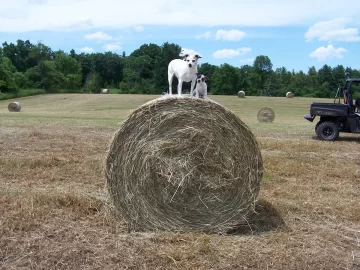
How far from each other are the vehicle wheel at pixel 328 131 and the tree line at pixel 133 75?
1486 inches

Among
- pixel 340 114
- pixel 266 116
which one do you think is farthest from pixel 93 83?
pixel 340 114

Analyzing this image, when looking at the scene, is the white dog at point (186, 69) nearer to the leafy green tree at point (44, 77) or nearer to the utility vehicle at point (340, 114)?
the utility vehicle at point (340, 114)

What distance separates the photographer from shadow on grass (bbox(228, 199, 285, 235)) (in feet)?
16.4

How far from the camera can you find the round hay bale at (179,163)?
16.2 ft

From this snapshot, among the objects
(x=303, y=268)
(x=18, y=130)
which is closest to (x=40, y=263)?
(x=303, y=268)

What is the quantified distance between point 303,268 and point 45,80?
64.4 metres

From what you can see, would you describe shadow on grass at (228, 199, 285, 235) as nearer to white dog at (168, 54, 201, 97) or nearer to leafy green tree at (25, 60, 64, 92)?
white dog at (168, 54, 201, 97)

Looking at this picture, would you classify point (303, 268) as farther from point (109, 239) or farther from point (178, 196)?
point (109, 239)

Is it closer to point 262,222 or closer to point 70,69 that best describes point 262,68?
point 70,69

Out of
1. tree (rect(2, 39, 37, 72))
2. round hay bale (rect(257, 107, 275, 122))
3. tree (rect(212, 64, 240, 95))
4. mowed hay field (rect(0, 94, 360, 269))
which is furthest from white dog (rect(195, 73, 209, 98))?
tree (rect(2, 39, 37, 72))

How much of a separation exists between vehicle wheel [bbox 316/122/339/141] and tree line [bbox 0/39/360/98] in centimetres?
3774

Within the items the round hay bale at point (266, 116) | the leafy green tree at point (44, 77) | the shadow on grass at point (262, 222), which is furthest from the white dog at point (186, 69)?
the leafy green tree at point (44, 77)

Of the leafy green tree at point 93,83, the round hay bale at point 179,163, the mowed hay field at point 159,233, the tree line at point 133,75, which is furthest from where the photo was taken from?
the leafy green tree at point 93,83

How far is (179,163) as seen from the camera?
4.93 metres
